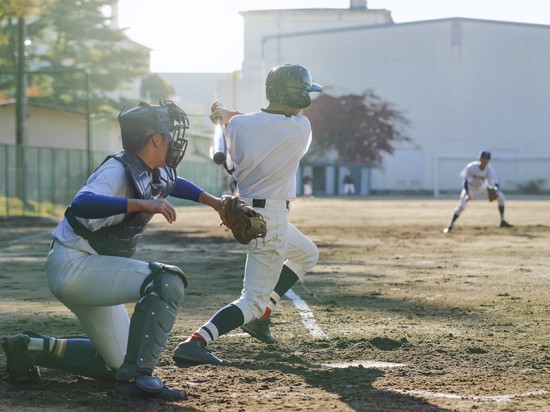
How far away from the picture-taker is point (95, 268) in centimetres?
545

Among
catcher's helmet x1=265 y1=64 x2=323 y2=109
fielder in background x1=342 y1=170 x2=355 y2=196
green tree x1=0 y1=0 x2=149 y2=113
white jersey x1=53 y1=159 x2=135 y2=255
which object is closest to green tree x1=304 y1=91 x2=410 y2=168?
fielder in background x1=342 y1=170 x2=355 y2=196

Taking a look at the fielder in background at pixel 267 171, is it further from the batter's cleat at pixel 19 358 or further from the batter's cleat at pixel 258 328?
the batter's cleat at pixel 19 358

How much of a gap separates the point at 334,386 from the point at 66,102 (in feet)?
147

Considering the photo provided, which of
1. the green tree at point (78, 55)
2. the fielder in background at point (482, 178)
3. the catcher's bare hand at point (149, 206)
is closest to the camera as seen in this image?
the catcher's bare hand at point (149, 206)

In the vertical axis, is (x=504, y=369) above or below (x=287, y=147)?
below

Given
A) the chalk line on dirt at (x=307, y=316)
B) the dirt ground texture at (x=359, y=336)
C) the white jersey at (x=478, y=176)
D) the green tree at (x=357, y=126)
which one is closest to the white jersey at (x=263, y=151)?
the dirt ground texture at (x=359, y=336)

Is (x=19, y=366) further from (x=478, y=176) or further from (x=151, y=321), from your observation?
(x=478, y=176)

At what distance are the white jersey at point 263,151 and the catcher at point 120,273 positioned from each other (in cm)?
90

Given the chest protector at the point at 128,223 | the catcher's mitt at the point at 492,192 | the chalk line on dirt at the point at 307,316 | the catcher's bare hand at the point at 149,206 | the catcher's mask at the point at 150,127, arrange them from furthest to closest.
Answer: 1. the catcher's mitt at the point at 492,192
2. the chalk line on dirt at the point at 307,316
3. the catcher's mask at the point at 150,127
4. the chest protector at the point at 128,223
5. the catcher's bare hand at the point at 149,206

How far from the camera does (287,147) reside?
689 cm

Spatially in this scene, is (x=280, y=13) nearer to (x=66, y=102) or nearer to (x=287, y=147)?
(x=66, y=102)

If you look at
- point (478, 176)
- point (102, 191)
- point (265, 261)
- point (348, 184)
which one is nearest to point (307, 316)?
point (265, 261)

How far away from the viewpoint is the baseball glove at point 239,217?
20.1 ft

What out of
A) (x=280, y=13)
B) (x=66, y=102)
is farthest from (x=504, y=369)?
(x=280, y=13)
